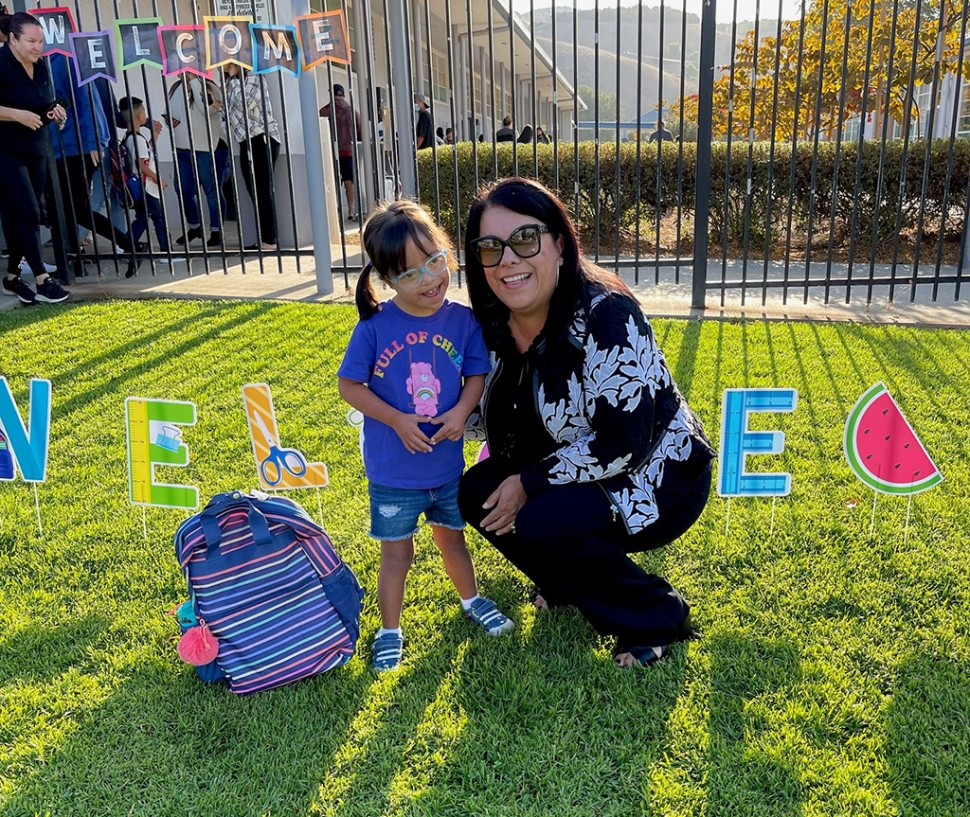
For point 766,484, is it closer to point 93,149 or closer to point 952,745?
point 952,745

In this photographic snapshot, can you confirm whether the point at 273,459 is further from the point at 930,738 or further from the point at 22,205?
the point at 22,205

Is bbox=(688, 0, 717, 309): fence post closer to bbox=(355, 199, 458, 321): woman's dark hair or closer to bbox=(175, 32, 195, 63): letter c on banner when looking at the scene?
bbox=(175, 32, 195, 63): letter c on banner

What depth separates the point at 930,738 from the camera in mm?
1960

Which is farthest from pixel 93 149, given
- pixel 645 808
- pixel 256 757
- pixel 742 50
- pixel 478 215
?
pixel 742 50

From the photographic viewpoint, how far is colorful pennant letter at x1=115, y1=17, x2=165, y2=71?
18.4 feet

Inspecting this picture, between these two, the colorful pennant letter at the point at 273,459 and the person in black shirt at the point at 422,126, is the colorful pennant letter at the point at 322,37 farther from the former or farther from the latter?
the person in black shirt at the point at 422,126

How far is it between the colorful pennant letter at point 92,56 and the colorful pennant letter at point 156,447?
4054 millimetres

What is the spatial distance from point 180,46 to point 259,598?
4814 millimetres

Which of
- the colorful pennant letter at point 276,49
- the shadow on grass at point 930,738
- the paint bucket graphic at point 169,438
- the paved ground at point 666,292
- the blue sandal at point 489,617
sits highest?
the colorful pennant letter at point 276,49

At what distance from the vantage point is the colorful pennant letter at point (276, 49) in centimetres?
571

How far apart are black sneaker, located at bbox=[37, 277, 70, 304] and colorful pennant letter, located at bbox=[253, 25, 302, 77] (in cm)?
225

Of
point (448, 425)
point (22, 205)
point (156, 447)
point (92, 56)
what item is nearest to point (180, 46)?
point (92, 56)

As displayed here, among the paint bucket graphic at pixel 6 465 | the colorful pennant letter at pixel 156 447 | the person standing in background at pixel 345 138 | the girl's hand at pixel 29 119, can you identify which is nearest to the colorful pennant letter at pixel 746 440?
the colorful pennant letter at pixel 156 447

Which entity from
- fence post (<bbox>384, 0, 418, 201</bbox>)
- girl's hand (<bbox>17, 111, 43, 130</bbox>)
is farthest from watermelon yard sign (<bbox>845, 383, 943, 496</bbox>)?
girl's hand (<bbox>17, 111, 43, 130</bbox>)
